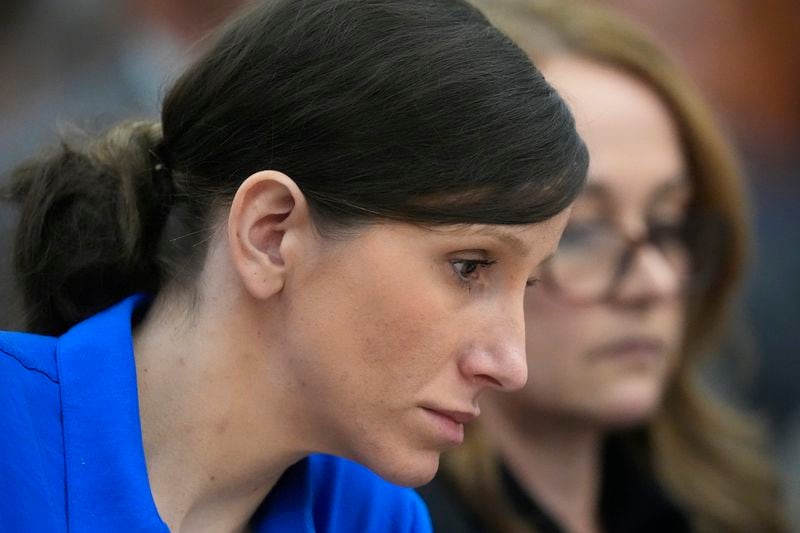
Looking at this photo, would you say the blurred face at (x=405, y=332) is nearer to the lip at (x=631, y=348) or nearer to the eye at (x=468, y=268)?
the eye at (x=468, y=268)

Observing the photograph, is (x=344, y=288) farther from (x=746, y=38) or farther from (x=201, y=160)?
(x=746, y=38)

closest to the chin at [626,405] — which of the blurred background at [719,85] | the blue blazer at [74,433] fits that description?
the blurred background at [719,85]

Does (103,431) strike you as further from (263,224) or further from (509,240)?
(509,240)

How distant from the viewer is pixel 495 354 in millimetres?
1618

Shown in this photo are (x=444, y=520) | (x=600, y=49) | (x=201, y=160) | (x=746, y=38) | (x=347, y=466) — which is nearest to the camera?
(x=201, y=160)

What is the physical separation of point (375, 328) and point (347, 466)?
1.41ft

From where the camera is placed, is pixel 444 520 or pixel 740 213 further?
pixel 740 213

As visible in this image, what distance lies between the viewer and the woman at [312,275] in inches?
61.1

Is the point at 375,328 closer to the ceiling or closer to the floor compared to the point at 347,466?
closer to the ceiling

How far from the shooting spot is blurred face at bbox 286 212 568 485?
1570mm

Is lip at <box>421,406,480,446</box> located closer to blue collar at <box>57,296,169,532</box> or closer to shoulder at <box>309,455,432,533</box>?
shoulder at <box>309,455,432,533</box>

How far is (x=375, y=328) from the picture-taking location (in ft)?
5.17

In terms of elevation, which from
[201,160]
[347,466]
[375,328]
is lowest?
[347,466]

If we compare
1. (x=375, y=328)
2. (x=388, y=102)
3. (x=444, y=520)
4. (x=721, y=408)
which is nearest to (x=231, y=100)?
(x=388, y=102)
